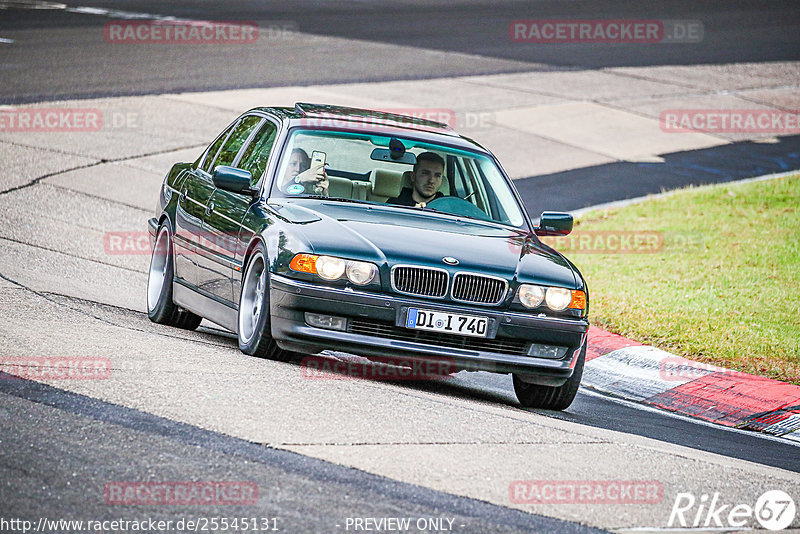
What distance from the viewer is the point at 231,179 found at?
328 inches

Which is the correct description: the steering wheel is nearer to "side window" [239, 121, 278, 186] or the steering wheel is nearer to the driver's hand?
the driver's hand

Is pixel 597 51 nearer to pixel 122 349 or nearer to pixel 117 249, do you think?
pixel 117 249

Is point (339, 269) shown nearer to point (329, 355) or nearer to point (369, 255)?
point (369, 255)

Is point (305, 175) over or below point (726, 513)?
over

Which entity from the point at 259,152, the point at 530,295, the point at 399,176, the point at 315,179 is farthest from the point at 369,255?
the point at 259,152

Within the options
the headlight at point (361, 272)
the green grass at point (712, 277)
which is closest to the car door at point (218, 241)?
the headlight at point (361, 272)

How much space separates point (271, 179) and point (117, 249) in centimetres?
475

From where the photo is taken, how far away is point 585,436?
693 centimetres

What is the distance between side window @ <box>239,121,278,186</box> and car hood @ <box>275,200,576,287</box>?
64cm

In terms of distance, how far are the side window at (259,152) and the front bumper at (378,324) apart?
58.8 inches

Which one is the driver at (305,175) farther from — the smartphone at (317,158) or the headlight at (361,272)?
the headlight at (361,272)

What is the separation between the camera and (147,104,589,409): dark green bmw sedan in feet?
24.5

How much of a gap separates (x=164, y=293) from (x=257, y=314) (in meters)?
1.91

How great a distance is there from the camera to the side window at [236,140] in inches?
375
